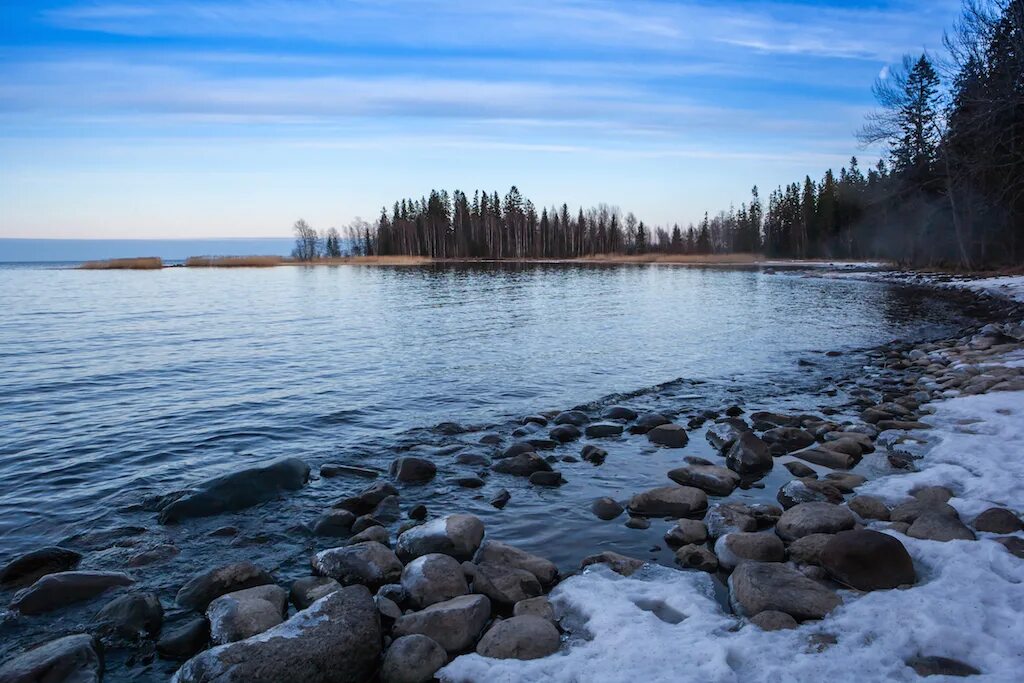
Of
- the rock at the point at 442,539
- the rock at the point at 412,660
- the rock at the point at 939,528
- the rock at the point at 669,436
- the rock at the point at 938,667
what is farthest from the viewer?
the rock at the point at 669,436

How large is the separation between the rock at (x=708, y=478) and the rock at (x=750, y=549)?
174cm

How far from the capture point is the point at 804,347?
19312 mm

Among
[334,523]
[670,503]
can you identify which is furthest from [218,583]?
[670,503]

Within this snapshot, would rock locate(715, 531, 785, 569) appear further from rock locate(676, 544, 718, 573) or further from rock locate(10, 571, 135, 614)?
rock locate(10, 571, 135, 614)

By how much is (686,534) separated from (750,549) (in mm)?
713

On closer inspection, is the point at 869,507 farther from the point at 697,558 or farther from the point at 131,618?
the point at 131,618

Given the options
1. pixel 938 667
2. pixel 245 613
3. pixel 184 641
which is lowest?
pixel 184 641

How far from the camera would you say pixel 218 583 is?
5348 millimetres

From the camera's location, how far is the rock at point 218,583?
17.1ft

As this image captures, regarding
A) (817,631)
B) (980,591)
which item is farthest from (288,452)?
(980,591)

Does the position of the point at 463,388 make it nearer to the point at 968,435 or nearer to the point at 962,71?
the point at 968,435

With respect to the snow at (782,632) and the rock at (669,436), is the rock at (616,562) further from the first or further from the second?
the rock at (669,436)

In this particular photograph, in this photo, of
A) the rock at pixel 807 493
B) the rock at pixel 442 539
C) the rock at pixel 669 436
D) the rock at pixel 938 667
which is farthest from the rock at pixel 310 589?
the rock at pixel 669 436

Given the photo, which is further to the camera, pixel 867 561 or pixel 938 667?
pixel 867 561
